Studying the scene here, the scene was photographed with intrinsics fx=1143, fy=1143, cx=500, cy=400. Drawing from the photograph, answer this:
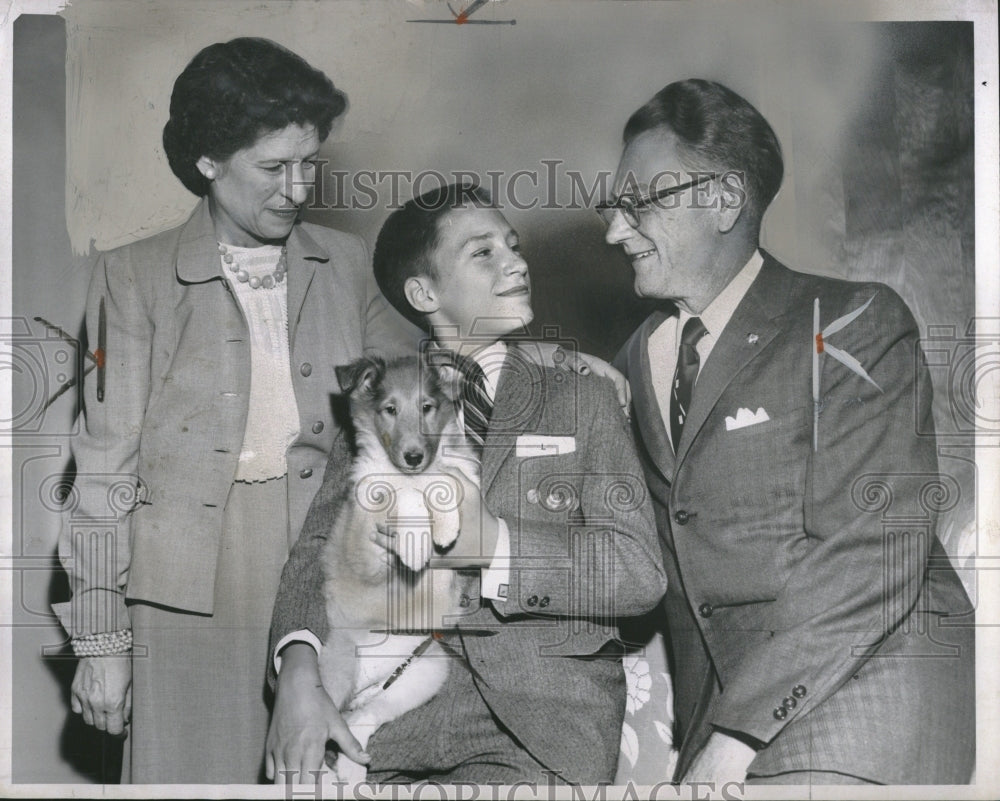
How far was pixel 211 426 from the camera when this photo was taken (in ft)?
12.3

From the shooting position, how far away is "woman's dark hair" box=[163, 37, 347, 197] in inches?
150

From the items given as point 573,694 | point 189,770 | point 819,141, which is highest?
point 819,141

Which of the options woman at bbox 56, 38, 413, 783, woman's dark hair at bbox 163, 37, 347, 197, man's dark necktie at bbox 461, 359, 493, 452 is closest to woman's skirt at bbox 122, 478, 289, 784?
woman at bbox 56, 38, 413, 783

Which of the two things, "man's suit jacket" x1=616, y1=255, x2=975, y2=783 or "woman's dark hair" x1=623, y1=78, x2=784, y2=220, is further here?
"woman's dark hair" x1=623, y1=78, x2=784, y2=220

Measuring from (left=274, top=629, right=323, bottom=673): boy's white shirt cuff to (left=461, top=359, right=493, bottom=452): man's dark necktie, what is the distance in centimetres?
81

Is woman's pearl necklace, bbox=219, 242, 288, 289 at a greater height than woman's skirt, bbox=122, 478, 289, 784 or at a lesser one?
greater

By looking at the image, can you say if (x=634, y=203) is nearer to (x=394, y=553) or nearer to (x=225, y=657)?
(x=394, y=553)

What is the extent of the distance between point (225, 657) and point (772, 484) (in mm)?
1870

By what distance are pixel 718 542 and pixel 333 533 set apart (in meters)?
1.25

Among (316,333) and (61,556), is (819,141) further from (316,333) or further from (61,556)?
(61,556)

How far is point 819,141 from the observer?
388cm

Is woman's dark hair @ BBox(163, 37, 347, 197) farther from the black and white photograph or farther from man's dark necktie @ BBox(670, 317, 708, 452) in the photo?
man's dark necktie @ BBox(670, 317, 708, 452)

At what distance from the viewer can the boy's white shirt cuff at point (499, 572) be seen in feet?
12.0

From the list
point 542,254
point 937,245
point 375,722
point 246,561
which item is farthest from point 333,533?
point 937,245
